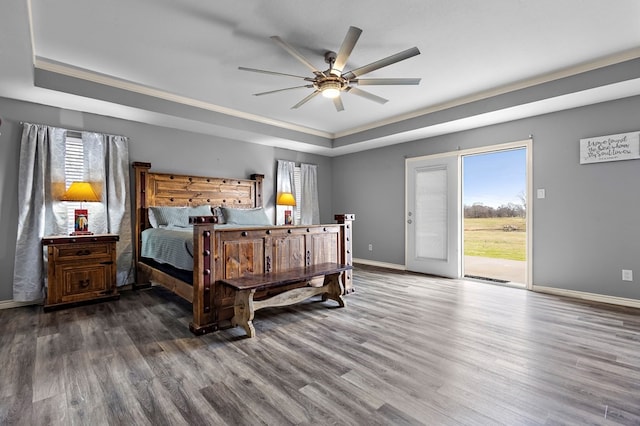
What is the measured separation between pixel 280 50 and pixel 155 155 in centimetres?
275

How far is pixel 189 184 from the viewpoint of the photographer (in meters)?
4.81

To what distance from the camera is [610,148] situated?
11.7 feet

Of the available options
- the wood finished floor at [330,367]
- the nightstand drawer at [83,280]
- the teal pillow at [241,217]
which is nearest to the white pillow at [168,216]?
the teal pillow at [241,217]

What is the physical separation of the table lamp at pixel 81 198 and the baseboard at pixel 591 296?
19.3 ft

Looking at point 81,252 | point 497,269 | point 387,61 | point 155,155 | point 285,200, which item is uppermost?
point 387,61

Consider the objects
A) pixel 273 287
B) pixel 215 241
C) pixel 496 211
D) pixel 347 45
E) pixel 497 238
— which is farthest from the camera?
pixel 497 238

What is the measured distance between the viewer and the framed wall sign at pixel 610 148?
3439 millimetres

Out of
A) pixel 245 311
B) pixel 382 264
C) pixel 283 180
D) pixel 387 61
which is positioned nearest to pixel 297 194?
pixel 283 180

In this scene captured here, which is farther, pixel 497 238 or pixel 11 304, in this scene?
pixel 497 238

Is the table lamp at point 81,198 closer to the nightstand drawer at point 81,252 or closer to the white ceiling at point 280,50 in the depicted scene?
the nightstand drawer at point 81,252

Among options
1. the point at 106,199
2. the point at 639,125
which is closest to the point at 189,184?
the point at 106,199

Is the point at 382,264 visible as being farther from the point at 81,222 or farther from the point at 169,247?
the point at 81,222

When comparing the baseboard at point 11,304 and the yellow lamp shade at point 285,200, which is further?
the yellow lamp shade at point 285,200

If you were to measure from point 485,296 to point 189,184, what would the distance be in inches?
181
